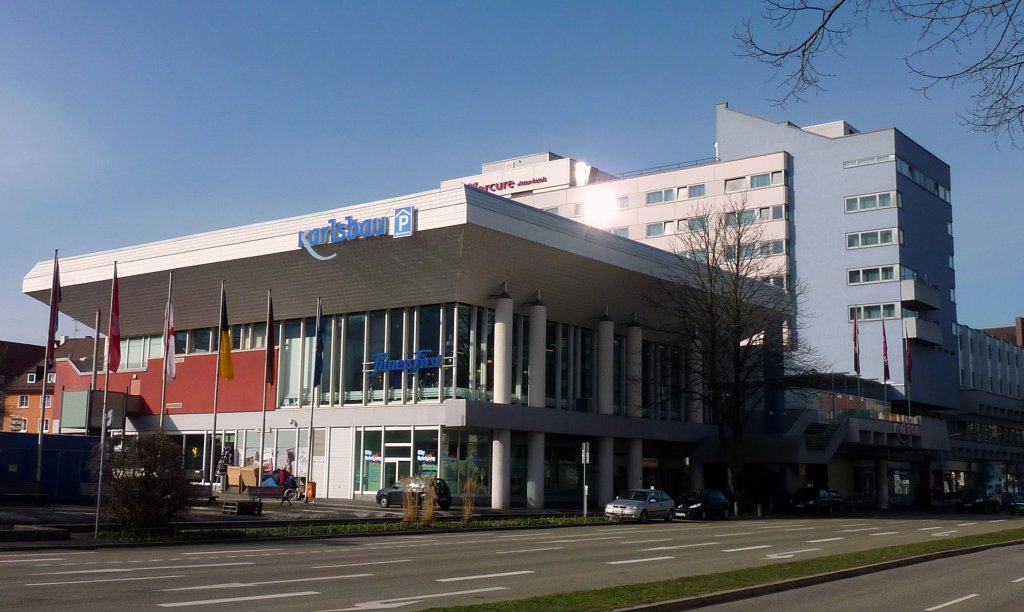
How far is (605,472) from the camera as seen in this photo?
172 ft

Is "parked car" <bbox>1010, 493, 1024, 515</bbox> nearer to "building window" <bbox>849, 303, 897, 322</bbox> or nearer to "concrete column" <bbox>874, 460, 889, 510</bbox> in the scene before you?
"concrete column" <bbox>874, 460, 889, 510</bbox>

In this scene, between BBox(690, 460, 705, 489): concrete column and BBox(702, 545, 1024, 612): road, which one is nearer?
BBox(702, 545, 1024, 612): road

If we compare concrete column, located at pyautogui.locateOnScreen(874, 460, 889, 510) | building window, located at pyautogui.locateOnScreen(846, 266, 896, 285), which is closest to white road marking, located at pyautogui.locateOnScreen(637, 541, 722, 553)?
concrete column, located at pyautogui.locateOnScreen(874, 460, 889, 510)

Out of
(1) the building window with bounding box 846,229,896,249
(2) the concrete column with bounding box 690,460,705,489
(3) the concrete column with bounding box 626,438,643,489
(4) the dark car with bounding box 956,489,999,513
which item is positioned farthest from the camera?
(1) the building window with bounding box 846,229,896,249

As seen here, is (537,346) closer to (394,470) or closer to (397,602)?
(394,470)

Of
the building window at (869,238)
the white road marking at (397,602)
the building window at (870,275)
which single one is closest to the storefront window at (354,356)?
the white road marking at (397,602)

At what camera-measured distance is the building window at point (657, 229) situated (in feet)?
265

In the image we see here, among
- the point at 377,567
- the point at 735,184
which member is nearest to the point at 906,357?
the point at 735,184

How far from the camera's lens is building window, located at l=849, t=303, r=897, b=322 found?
7388cm

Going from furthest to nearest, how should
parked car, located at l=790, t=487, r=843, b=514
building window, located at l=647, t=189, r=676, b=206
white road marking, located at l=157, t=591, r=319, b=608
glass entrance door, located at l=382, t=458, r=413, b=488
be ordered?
1. building window, located at l=647, t=189, r=676, b=206
2. parked car, located at l=790, t=487, r=843, b=514
3. glass entrance door, located at l=382, t=458, r=413, b=488
4. white road marking, located at l=157, t=591, r=319, b=608

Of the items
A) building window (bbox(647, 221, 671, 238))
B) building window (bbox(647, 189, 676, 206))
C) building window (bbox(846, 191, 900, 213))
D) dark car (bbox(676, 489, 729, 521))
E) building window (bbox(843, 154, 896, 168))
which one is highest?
building window (bbox(843, 154, 896, 168))

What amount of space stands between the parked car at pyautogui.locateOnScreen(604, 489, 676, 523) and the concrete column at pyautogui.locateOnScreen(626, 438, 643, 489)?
1106 cm

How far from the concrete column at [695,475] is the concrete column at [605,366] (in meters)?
10.2

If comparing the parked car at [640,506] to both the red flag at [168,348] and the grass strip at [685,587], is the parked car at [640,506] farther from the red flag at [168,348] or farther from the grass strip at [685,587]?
the red flag at [168,348]
